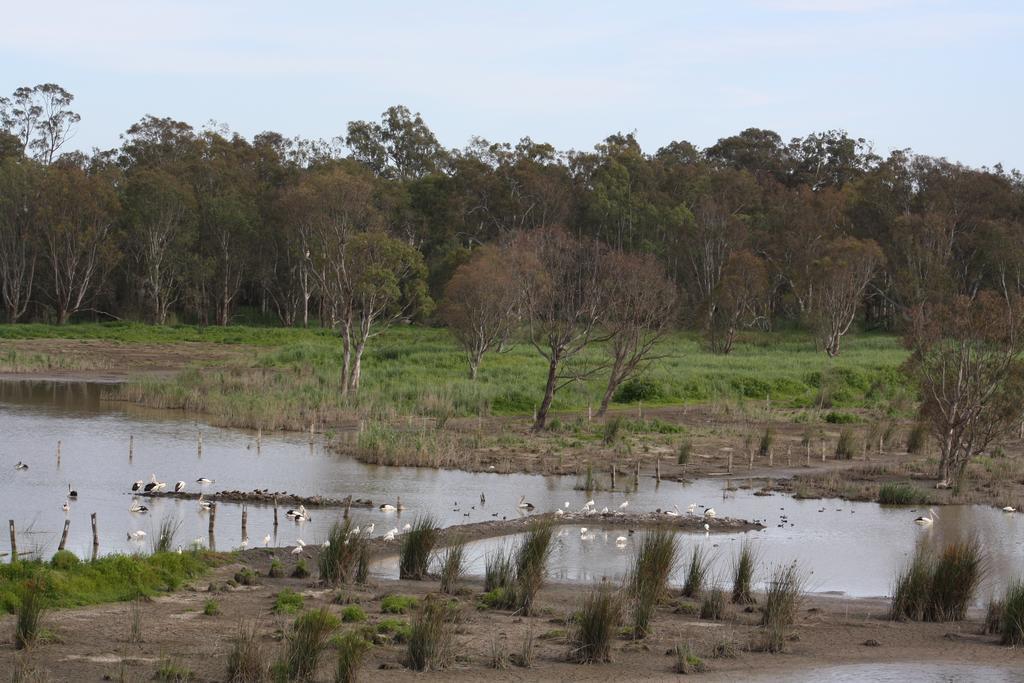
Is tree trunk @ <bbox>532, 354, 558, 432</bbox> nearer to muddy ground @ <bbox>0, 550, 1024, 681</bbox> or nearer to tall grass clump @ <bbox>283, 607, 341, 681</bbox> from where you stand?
muddy ground @ <bbox>0, 550, 1024, 681</bbox>

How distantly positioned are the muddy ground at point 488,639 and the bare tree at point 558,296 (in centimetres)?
2100

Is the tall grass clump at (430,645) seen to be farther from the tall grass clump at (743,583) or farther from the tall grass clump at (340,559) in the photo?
the tall grass clump at (743,583)

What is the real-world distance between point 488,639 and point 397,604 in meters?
1.77

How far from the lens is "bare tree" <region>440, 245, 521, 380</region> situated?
173ft

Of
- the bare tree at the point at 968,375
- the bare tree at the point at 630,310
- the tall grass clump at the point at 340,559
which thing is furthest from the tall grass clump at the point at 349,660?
the bare tree at the point at 630,310

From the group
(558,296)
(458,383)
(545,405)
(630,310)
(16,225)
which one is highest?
(16,225)

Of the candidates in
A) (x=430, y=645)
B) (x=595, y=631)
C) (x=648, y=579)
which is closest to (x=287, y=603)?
(x=430, y=645)

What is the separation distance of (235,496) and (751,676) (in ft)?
48.7

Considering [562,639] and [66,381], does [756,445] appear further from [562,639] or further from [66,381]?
[66,381]

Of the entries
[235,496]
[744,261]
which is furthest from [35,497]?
[744,261]

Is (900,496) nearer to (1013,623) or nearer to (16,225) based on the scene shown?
(1013,623)

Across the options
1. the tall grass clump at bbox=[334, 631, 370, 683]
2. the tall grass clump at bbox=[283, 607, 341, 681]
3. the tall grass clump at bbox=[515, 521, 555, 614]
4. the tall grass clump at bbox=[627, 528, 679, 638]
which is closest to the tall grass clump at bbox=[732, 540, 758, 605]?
the tall grass clump at bbox=[627, 528, 679, 638]

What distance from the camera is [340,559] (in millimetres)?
19953

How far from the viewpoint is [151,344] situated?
2815 inches
